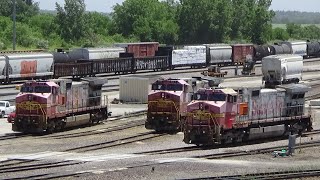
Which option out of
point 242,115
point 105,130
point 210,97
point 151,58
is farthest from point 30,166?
point 151,58

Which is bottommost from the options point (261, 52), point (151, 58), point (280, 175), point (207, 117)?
point (280, 175)

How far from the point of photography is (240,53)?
87188mm

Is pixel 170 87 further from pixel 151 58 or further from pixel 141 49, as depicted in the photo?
pixel 141 49

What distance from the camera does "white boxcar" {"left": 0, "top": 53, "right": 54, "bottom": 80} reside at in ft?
192

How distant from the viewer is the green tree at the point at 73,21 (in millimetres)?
110562

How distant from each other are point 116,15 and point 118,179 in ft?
340

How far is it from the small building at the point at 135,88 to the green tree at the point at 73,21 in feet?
193

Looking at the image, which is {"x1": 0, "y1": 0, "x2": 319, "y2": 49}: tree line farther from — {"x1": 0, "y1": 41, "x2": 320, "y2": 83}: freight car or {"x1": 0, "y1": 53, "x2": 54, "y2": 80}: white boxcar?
{"x1": 0, "y1": 53, "x2": 54, "y2": 80}: white boxcar

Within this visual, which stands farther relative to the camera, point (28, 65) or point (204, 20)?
point (204, 20)

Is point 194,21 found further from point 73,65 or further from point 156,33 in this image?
point 73,65

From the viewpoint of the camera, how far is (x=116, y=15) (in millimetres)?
125750

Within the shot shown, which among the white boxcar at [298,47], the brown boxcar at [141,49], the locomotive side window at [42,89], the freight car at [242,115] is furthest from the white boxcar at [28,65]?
the white boxcar at [298,47]

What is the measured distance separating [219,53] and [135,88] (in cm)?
3387

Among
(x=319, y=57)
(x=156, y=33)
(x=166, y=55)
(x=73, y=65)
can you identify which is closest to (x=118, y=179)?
(x=73, y=65)
